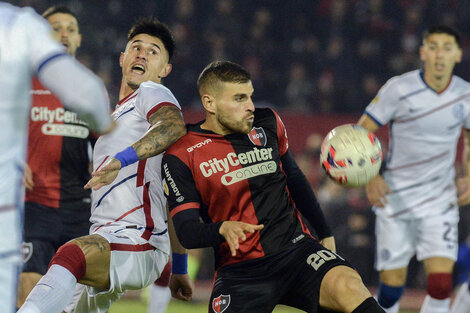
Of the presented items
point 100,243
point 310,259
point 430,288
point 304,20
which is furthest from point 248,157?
point 304,20

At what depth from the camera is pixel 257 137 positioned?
5.05m

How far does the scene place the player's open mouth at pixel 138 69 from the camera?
5445 mm

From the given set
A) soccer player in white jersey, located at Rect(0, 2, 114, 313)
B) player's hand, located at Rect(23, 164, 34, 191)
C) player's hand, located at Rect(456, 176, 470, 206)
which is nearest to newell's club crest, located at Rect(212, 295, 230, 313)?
soccer player in white jersey, located at Rect(0, 2, 114, 313)

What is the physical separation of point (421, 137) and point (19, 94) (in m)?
5.09

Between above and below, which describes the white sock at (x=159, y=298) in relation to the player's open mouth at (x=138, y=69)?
below

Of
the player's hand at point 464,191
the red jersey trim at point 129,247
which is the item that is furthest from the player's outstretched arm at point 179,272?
the player's hand at point 464,191

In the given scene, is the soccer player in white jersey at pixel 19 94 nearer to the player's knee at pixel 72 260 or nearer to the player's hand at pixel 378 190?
the player's knee at pixel 72 260

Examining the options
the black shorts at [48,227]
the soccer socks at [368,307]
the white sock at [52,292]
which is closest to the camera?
the white sock at [52,292]

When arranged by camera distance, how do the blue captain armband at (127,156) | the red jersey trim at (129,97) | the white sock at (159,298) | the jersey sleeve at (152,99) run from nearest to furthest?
the blue captain armband at (127,156) < the jersey sleeve at (152,99) < the red jersey trim at (129,97) < the white sock at (159,298)

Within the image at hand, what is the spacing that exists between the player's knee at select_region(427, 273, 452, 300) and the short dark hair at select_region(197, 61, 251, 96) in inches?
121

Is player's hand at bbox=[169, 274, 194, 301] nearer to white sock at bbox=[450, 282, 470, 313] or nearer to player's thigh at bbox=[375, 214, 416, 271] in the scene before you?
player's thigh at bbox=[375, 214, 416, 271]

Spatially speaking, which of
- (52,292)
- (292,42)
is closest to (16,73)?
(52,292)

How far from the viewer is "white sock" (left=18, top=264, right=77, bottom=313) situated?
13.6 feet

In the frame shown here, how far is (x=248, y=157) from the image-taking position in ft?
16.3
